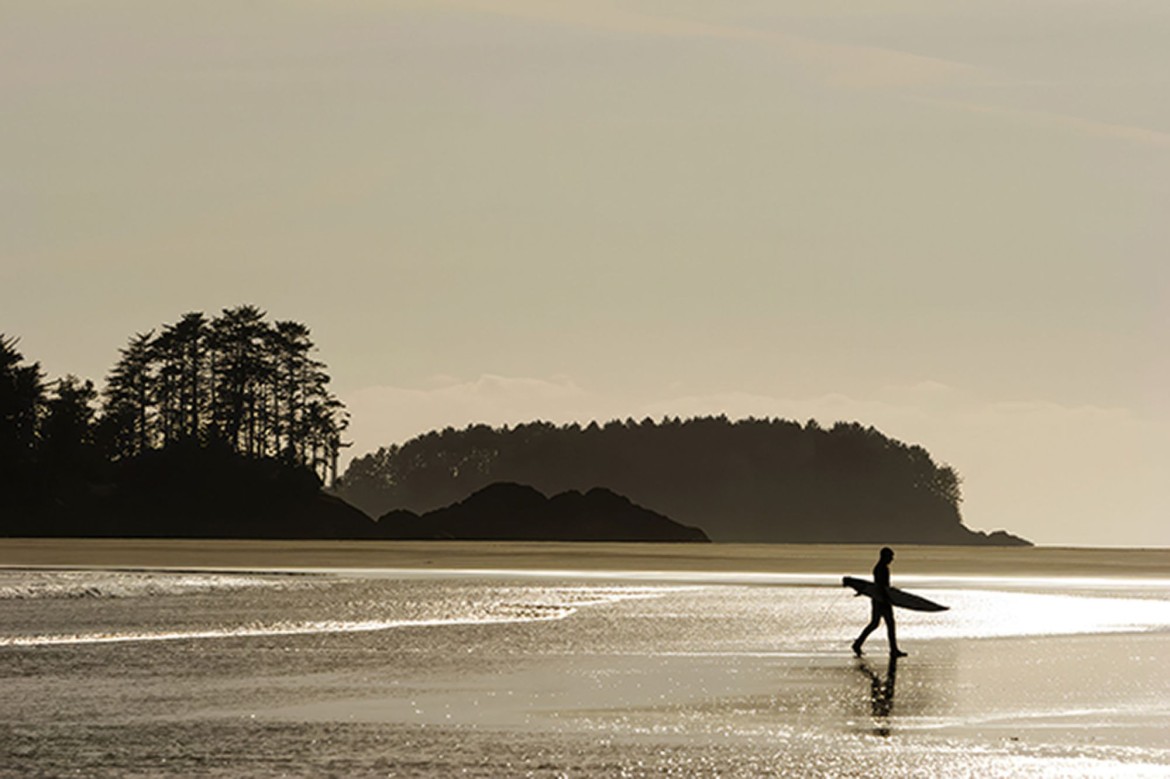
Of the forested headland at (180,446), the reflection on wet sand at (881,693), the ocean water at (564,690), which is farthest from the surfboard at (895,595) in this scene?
the forested headland at (180,446)

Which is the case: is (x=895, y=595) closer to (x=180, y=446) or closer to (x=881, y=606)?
(x=881, y=606)

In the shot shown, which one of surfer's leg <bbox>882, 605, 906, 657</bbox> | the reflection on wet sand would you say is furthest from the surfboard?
the reflection on wet sand

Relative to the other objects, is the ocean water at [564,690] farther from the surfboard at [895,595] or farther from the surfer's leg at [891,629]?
the surfboard at [895,595]

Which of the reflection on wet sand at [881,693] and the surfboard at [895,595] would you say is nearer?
the reflection on wet sand at [881,693]

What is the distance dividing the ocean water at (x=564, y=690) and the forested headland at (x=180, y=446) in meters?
93.4

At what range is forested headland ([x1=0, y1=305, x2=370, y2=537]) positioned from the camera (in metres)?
143

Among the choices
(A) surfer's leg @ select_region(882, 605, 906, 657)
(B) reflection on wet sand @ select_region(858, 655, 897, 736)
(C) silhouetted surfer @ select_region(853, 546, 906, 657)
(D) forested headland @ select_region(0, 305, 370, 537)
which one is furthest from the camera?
(D) forested headland @ select_region(0, 305, 370, 537)

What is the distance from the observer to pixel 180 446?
158 m

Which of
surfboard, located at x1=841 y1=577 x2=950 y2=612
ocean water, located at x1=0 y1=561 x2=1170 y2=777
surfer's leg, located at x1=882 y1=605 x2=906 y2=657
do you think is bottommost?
ocean water, located at x1=0 y1=561 x2=1170 y2=777

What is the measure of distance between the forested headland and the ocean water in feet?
306

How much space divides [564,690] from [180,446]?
135046mm

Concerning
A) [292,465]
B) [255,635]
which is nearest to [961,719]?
[255,635]

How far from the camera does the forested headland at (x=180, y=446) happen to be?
14275cm

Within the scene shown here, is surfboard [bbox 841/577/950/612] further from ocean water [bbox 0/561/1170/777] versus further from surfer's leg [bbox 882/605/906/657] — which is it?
ocean water [bbox 0/561/1170/777]
